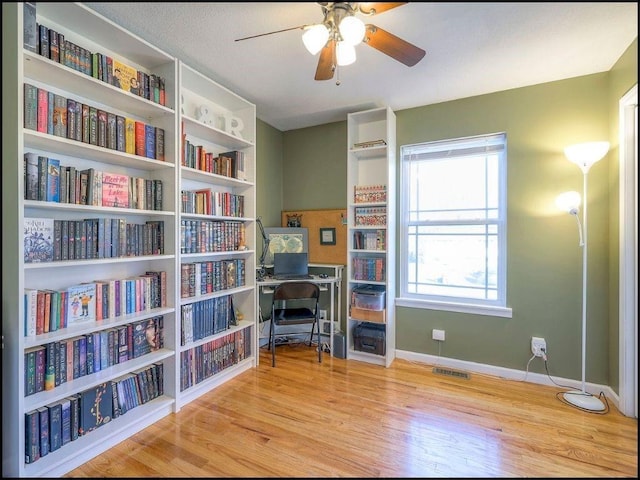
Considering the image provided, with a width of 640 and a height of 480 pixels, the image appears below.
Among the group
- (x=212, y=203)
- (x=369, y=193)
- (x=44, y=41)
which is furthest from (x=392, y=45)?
(x=44, y=41)

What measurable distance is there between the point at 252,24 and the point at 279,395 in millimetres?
2471

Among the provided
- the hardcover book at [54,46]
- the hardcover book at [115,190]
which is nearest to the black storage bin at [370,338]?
the hardcover book at [115,190]

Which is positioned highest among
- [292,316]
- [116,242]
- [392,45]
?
[392,45]

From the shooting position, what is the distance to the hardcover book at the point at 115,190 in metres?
1.72

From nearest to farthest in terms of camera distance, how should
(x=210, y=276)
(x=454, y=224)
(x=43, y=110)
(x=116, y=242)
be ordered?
(x=43, y=110), (x=116, y=242), (x=210, y=276), (x=454, y=224)

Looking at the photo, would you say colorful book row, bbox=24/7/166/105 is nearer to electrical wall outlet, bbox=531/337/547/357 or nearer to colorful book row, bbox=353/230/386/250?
colorful book row, bbox=353/230/386/250

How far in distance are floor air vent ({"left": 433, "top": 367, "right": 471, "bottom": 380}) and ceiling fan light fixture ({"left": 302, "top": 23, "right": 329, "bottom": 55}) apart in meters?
2.63

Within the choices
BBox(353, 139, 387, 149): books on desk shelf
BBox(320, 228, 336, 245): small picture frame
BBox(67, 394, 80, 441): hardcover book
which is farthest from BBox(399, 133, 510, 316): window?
BBox(67, 394, 80, 441): hardcover book

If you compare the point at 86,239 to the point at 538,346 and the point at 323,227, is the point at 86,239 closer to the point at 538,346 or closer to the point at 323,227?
the point at 323,227

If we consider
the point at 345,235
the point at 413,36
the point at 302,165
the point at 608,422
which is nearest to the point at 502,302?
the point at 608,422

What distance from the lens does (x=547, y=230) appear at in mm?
2354

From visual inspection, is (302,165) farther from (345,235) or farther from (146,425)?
(146,425)

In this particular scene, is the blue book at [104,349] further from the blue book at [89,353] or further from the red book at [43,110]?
the red book at [43,110]

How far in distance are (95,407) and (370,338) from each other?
2062 millimetres
